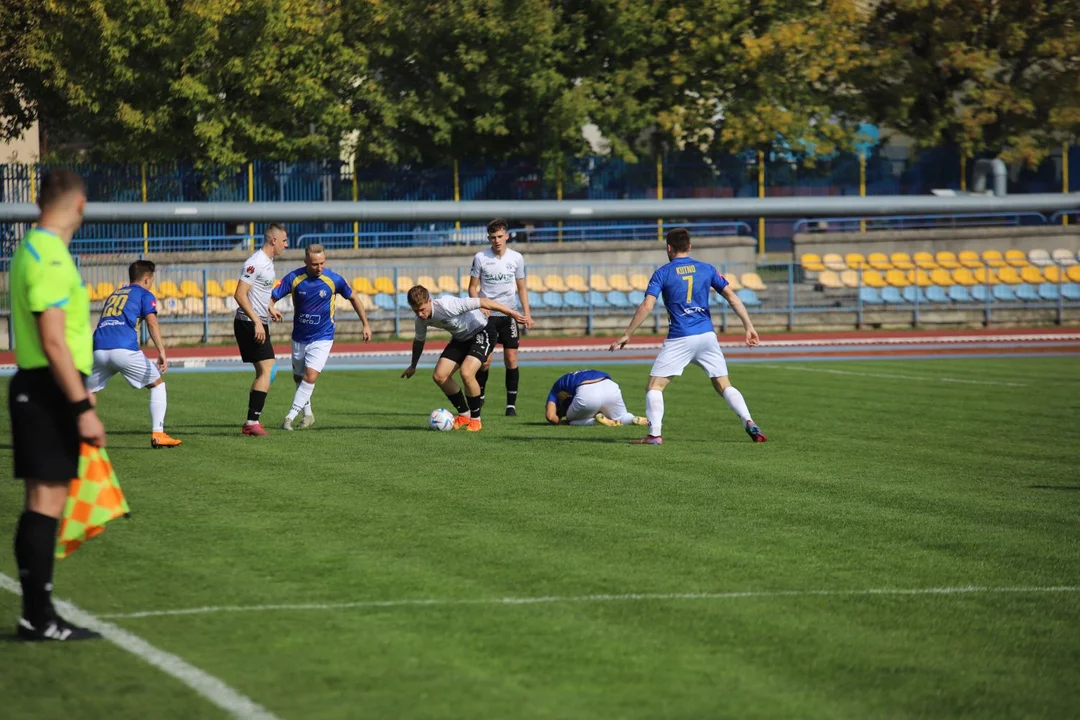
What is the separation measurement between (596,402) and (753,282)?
19008mm

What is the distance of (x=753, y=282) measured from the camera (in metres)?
33.1

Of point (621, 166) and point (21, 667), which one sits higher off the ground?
point (621, 166)

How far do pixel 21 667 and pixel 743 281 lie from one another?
92.6ft

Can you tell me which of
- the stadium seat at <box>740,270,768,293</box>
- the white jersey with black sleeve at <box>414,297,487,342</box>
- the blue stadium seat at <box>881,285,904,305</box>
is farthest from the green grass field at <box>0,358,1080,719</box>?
the blue stadium seat at <box>881,285,904,305</box>

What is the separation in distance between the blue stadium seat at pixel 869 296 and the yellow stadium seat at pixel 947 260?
2331mm

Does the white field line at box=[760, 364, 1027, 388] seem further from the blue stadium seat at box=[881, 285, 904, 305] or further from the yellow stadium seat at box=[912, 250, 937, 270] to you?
the yellow stadium seat at box=[912, 250, 937, 270]

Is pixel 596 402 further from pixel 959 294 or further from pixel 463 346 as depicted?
pixel 959 294

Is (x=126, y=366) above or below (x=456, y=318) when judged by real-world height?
below

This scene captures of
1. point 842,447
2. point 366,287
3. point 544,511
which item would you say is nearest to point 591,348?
point 366,287

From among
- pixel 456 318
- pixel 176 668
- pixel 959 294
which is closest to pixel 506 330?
pixel 456 318

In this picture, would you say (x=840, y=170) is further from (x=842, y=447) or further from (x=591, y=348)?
(x=842, y=447)

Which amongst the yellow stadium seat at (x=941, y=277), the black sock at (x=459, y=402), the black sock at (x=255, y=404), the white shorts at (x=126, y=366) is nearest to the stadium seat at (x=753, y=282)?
the yellow stadium seat at (x=941, y=277)

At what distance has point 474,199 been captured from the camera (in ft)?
115

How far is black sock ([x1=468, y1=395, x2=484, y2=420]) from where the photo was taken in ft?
47.5
